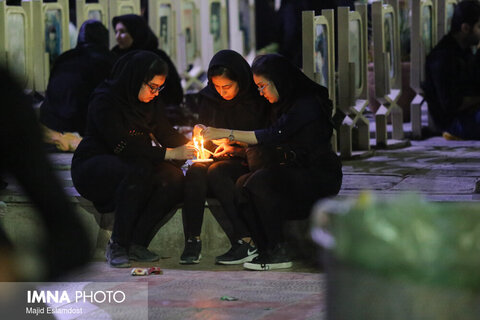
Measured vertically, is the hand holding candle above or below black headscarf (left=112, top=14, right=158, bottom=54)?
below

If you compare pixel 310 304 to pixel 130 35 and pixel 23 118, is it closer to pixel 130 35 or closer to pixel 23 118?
pixel 23 118

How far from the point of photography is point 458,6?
9.32m

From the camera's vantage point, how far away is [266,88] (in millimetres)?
5750

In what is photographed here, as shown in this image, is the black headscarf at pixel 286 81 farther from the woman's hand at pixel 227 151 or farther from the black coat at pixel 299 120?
the woman's hand at pixel 227 151

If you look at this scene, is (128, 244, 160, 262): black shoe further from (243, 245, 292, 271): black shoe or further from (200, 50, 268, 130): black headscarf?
(200, 50, 268, 130): black headscarf

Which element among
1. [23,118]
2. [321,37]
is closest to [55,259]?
[23,118]

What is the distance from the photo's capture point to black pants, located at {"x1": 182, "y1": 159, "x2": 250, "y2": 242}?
226 inches

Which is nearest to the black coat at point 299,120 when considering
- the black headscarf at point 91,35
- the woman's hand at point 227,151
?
the woman's hand at point 227,151

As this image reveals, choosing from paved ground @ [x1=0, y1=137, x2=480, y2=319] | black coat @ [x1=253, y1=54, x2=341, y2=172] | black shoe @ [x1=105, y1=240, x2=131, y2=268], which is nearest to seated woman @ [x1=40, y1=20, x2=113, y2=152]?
paved ground @ [x1=0, y1=137, x2=480, y2=319]

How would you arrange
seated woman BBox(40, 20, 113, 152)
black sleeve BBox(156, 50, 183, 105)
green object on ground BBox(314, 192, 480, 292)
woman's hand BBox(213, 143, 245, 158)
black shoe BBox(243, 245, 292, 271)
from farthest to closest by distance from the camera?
black sleeve BBox(156, 50, 183, 105), seated woman BBox(40, 20, 113, 152), woman's hand BBox(213, 143, 245, 158), black shoe BBox(243, 245, 292, 271), green object on ground BBox(314, 192, 480, 292)

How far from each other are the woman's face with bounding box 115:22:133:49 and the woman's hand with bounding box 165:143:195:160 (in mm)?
3330

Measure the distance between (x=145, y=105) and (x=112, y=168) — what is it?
418mm

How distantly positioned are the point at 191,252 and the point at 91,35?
12.4 ft

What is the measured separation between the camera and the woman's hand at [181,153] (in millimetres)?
5844
